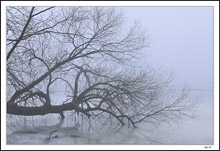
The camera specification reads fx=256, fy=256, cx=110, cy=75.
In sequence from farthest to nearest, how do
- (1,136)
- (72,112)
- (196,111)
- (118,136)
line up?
1. (72,112)
2. (196,111)
3. (118,136)
4. (1,136)

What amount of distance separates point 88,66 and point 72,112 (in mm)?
710

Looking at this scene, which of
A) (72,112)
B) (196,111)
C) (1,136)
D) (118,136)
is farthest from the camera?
(72,112)

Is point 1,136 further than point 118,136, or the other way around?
point 118,136

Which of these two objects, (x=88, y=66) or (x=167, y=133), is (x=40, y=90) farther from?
(x=167, y=133)

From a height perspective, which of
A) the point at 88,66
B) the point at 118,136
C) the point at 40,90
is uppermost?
the point at 88,66

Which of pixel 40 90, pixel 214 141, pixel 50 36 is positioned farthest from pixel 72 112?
pixel 214 141

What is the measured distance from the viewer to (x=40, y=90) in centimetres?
390

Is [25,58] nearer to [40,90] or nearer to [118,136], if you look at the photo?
[40,90]

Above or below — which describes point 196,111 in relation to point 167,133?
above

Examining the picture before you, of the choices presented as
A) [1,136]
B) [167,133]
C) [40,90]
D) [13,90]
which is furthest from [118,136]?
[13,90]

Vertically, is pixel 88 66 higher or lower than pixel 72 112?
higher

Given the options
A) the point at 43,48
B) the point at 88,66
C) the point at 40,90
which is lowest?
the point at 40,90

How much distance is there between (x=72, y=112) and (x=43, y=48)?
108 cm

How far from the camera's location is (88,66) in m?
3.73
